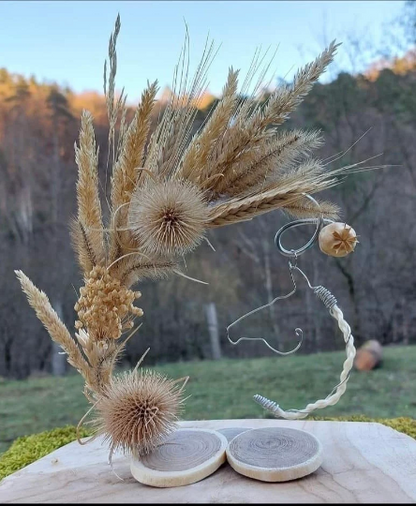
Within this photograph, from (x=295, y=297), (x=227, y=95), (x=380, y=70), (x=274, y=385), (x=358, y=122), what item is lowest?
(x=274, y=385)

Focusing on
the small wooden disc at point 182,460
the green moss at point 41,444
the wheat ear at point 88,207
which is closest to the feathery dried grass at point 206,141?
the wheat ear at point 88,207

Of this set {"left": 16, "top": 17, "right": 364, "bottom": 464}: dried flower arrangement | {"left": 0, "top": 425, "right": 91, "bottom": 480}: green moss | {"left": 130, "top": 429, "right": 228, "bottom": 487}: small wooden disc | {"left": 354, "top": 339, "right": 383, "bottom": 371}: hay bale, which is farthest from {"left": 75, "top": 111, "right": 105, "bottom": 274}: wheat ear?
{"left": 354, "top": 339, "right": 383, "bottom": 371}: hay bale

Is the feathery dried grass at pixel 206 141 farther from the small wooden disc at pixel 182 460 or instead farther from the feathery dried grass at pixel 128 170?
the small wooden disc at pixel 182 460

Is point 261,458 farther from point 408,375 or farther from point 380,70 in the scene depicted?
point 380,70

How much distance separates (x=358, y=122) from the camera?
8.39 feet

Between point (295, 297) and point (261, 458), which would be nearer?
point (261, 458)

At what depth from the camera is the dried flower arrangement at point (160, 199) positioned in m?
0.68

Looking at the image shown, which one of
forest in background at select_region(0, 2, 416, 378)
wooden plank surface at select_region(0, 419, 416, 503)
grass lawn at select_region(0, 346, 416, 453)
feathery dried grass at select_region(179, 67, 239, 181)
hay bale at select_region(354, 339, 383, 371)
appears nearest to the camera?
wooden plank surface at select_region(0, 419, 416, 503)

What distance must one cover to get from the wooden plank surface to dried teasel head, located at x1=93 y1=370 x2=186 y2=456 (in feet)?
0.20

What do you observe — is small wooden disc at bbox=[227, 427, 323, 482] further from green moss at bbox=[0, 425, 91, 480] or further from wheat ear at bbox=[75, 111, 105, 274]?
green moss at bbox=[0, 425, 91, 480]

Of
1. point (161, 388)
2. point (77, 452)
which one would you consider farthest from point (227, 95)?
point (77, 452)

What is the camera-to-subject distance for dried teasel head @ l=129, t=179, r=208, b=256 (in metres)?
0.67

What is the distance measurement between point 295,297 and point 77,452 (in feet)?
6.01

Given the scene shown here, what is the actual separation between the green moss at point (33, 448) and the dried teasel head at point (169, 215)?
0.58 meters
